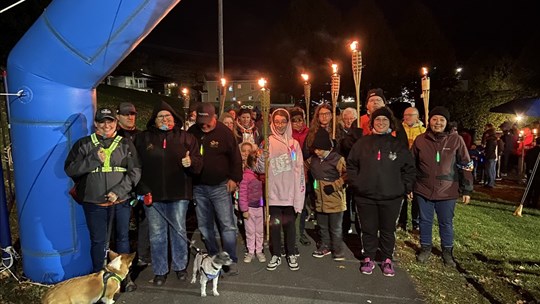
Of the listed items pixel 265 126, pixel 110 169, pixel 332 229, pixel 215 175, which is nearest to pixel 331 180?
pixel 332 229

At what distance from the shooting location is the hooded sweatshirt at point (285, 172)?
4.89 metres

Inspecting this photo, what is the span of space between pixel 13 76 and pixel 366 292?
14.9 ft

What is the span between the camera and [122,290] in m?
4.38

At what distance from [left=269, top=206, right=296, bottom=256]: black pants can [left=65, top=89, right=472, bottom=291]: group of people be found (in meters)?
0.01

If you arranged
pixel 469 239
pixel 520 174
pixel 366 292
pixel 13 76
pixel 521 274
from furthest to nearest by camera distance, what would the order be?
pixel 520 174 < pixel 469 239 < pixel 521 274 < pixel 366 292 < pixel 13 76

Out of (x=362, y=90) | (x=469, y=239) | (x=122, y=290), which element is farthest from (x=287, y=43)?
(x=122, y=290)

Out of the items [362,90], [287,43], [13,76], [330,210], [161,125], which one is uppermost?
[287,43]

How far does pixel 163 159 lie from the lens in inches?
169

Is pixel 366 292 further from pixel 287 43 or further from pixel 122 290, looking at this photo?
pixel 287 43

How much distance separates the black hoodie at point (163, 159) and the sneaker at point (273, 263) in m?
1.53

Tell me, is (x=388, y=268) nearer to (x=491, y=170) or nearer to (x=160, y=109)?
(x=160, y=109)

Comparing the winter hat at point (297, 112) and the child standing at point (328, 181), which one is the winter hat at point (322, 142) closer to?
the child standing at point (328, 181)

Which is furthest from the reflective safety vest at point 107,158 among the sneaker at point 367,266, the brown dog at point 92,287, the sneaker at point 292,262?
the sneaker at point 367,266

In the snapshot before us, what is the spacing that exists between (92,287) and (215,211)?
5.39 feet
